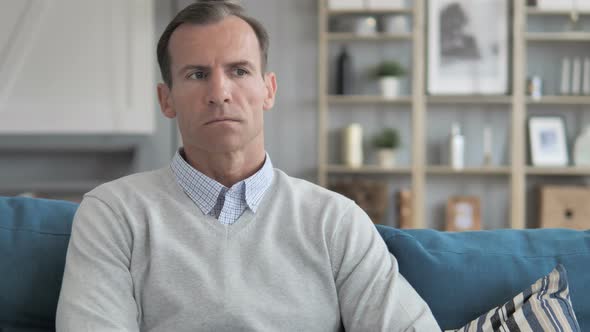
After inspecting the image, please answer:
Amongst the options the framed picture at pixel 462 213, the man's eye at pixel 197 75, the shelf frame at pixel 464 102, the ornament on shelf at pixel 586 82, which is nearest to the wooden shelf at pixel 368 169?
the shelf frame at pixel 464 102

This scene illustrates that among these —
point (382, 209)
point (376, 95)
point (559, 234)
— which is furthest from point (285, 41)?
point (559, 234)

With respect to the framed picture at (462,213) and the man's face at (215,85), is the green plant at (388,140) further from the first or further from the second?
the man's face at (215,85)

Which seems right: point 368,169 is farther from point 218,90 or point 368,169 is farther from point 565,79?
point 218,90

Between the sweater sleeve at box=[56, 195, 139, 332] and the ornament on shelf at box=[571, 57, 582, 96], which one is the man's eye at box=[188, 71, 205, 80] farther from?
the ornament on shelf at box=[571, 57, 582, 96]

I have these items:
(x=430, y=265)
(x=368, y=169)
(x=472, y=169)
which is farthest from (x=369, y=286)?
(x=472, y=169)

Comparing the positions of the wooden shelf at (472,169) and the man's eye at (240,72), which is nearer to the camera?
the man's eye at (240,72)

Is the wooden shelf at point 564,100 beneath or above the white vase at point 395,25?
beneath

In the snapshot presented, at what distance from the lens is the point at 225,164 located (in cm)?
167

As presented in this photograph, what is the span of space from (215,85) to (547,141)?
4224 millimetres

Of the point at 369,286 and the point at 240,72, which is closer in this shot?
the point at 369,286

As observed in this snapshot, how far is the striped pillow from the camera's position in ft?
4.86

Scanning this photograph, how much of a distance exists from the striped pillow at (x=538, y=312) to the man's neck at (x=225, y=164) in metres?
0.60

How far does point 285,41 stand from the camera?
5.50 metres

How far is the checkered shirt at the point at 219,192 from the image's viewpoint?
1579mm
